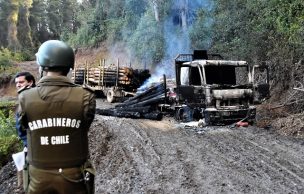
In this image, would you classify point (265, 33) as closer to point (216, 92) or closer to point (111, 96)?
point (216, 92)

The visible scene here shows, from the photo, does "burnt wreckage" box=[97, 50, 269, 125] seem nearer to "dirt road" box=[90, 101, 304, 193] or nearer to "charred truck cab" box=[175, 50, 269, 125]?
"charred truck cab" box=[175, 50, 269, 125]

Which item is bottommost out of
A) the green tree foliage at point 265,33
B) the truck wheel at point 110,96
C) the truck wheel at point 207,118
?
the truck wheel at point 207,118

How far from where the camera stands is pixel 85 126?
2920mm

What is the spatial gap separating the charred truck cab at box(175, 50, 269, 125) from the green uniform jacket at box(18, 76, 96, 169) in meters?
9.81

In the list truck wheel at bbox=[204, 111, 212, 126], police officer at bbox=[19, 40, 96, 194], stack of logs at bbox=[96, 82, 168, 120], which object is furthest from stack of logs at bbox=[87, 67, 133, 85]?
police officer at bbox=[19, 40, 96, 194]

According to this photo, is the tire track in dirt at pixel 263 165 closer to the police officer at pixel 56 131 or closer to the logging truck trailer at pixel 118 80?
the police officer at pixel 56 131

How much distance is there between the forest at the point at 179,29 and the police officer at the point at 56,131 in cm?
1244

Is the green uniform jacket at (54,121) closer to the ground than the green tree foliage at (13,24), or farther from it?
closer to the ground

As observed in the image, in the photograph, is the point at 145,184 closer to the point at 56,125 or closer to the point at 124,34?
the point at 56,125

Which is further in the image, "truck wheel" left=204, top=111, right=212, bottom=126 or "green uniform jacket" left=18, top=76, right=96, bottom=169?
"truck wheel" left=204, top=111, right=212, bottom=126

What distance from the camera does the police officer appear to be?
9.20 ft

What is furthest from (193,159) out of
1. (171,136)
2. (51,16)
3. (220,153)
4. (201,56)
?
(51,16)

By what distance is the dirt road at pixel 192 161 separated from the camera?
679cm

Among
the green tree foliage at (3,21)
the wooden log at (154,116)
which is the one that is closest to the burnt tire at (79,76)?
the wooden log at (154,116)
